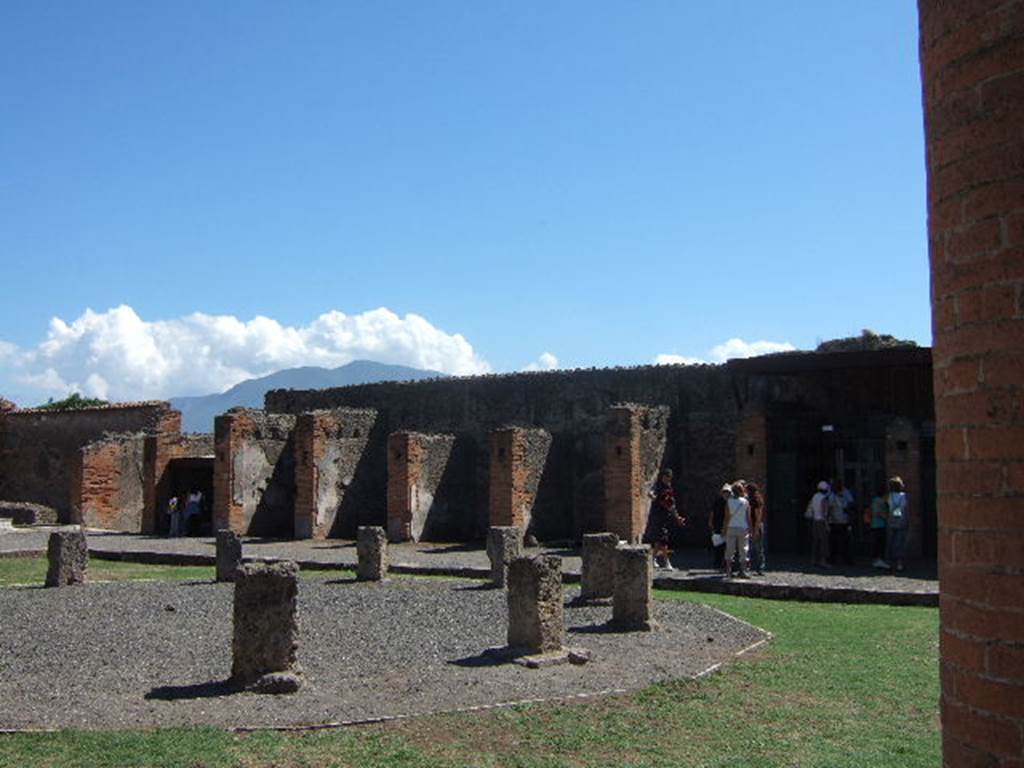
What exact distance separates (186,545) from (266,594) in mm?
13993

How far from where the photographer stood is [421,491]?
21625 millimetres

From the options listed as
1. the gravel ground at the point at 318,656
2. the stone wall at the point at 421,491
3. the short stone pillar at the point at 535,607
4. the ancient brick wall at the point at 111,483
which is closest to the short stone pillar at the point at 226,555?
the gravel ground at the point at 318,656

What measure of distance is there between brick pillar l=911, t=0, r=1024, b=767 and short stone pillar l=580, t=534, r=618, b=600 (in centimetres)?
1006

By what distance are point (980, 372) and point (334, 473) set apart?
2156 centimetres

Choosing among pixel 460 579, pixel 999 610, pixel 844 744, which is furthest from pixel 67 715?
pixel 460 579

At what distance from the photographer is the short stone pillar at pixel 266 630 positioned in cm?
741

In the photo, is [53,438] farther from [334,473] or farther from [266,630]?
[266,630]

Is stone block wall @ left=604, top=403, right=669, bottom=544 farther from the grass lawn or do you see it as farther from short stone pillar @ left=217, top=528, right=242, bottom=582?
the grass lawn

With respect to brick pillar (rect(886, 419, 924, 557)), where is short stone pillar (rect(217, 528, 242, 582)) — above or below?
below

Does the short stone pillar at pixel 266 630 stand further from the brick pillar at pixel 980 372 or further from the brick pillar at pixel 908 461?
the brick pillar at pixel 908 461

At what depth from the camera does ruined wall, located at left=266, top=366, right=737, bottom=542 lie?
19.9 metres

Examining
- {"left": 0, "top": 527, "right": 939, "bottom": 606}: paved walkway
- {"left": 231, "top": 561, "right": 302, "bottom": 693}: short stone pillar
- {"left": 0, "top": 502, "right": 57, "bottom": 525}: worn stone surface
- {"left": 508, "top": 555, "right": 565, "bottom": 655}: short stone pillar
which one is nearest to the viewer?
{"left": 231, "top": 561, "right": 302, "bottom": 693}: short stone pillar

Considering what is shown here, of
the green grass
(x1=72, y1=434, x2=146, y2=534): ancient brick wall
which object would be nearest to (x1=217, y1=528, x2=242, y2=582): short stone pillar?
the green grass

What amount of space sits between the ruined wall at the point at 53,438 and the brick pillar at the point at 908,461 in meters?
20.4
